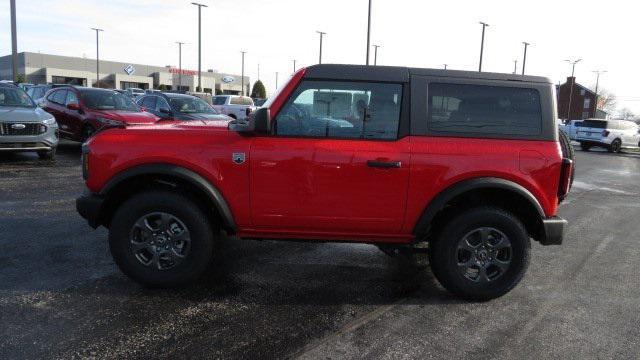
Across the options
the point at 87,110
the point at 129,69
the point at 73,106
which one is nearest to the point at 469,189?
the point at 87,110

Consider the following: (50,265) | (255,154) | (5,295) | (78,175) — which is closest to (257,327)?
(255,154)

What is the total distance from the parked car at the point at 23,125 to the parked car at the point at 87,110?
49.4 inches

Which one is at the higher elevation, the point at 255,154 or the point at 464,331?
the point at 255,154

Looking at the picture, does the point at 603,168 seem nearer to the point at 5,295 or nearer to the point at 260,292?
the point at 260,292

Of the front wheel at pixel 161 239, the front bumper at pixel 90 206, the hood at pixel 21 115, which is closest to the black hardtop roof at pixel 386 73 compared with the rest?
the front wheel at pixel 161 239

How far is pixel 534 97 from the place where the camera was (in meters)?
4.10

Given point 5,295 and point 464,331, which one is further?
point 5,295

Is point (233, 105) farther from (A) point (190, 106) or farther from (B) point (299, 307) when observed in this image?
(B) point (299, 307)

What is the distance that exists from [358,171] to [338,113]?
50 cm

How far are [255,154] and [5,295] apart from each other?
89.2 inches

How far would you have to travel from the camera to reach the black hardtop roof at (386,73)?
4.07 m

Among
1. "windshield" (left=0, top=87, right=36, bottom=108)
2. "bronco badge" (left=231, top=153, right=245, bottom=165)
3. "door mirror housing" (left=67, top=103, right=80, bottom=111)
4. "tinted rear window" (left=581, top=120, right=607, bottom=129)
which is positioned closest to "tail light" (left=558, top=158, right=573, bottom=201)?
"bronco badge" (left=231, top=153, right=245, bottom=165)

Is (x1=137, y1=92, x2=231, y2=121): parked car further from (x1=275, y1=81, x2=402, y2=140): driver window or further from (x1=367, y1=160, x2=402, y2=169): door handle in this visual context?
(x1=367, y1=160, x2=402, y2=169): door handle

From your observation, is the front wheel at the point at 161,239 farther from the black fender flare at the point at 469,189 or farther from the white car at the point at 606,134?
the white car at the point at 606,134
